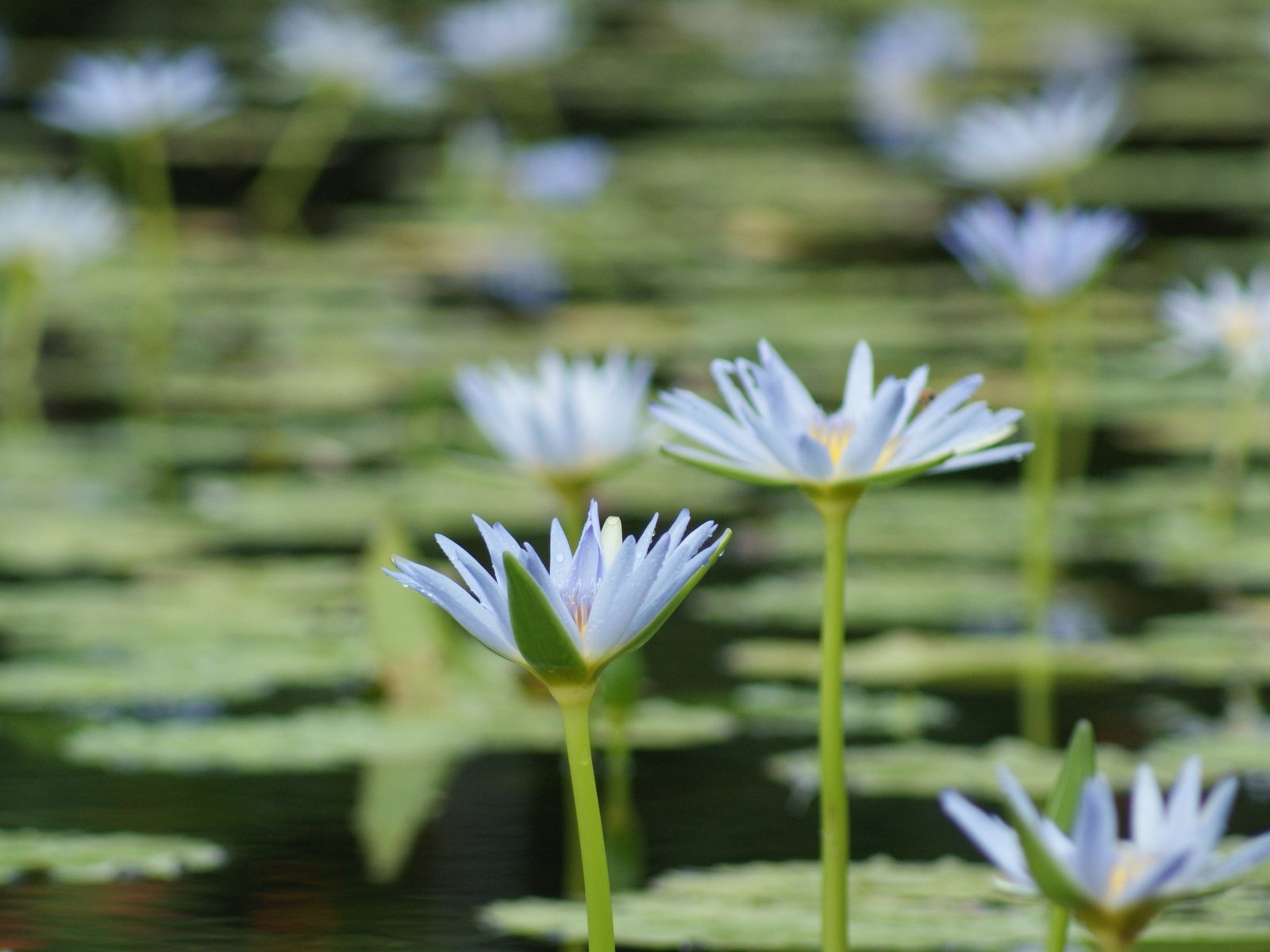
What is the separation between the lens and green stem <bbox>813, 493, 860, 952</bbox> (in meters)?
1.18

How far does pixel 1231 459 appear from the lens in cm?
305

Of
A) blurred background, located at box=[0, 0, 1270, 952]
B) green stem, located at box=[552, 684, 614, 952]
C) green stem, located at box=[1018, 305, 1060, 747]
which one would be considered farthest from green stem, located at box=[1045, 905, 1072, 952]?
green stem, located at box=[1018, 305, 1060, 747]

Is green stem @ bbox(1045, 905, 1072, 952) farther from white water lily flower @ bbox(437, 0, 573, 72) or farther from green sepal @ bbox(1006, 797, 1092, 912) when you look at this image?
white water lily flower @ bbox(437, 0, 573, 72)

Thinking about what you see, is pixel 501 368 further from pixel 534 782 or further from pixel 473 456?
pixel 534 782

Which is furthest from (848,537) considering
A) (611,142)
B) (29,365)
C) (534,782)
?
(611,142)

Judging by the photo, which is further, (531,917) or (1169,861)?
(531,917)

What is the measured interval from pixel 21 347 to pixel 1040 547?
2218mm

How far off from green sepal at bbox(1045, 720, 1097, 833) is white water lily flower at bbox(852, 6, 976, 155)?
589 centimetres

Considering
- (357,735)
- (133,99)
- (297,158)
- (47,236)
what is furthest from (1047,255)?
(297,158)

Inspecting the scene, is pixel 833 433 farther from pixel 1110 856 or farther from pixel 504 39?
pixel 504 39

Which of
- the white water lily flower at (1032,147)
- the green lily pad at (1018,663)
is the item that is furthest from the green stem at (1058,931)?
the white water lily flower at (1032,147)

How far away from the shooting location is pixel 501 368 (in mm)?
1834

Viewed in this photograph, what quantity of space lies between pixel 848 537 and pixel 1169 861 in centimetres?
196

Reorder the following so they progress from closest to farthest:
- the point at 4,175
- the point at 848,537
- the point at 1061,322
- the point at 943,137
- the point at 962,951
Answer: the point at 962,951 < the point at 848,537 < the point at 1061,322 < the point at 4,175 < the point at 943,137
